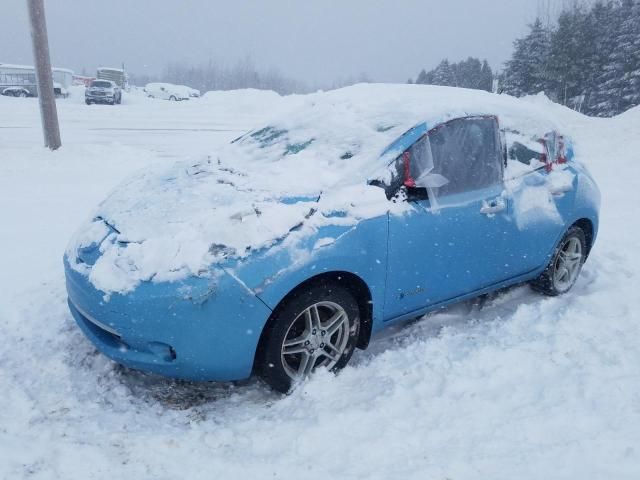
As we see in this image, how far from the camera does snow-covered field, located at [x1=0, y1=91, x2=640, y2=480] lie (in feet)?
7.96

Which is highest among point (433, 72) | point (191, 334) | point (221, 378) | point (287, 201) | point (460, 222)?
point (287, 201)

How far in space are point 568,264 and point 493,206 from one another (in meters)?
1.40

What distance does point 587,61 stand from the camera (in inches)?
1623

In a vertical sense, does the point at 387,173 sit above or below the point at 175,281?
above

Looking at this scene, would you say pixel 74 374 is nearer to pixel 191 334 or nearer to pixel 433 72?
pixel 191 334

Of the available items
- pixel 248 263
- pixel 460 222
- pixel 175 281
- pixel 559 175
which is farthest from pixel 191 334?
pixel 559 175

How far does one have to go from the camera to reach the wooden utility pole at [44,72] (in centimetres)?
955

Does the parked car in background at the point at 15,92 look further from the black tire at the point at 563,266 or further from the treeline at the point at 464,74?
the treeline at the point at 464,74

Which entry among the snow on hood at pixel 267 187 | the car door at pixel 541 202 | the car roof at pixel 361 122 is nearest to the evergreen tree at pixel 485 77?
the car door at pixel 541 202

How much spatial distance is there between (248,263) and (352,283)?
0.72m

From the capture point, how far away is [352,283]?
3080 millimetres

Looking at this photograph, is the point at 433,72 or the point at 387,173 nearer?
the point at 387,173

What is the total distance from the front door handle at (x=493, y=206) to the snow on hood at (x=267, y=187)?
0.64 meters

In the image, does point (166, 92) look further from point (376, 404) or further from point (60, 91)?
point (376, 404)
